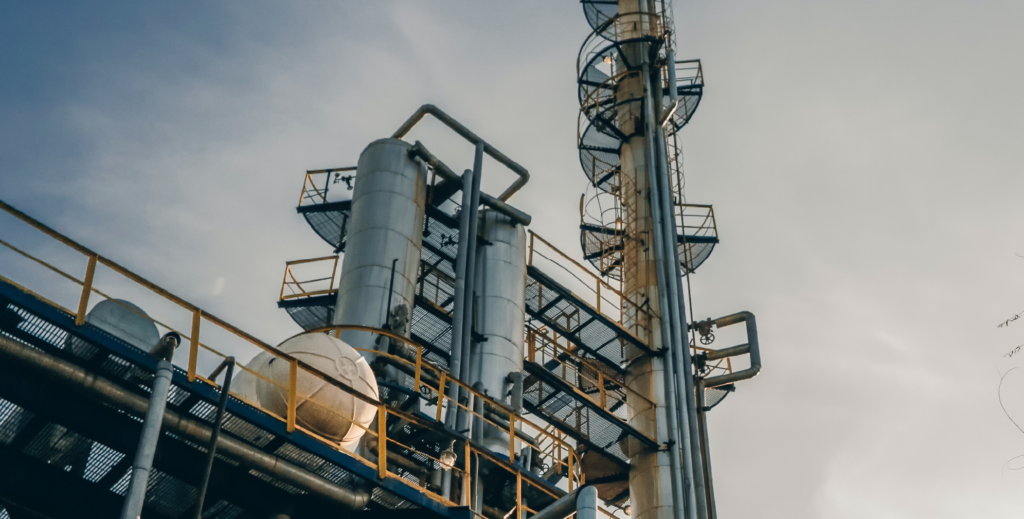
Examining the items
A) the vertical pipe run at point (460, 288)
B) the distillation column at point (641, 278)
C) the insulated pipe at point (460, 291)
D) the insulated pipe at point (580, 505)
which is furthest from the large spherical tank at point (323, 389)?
the distillation column at point (641, 278)

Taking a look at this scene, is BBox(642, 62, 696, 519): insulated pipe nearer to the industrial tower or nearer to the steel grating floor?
the industrial tower

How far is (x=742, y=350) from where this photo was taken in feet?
88.2

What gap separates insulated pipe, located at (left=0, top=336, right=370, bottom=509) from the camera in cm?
973

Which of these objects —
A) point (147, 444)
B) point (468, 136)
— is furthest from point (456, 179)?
point (147, 444)

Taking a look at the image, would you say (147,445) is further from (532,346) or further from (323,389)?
(532,346)

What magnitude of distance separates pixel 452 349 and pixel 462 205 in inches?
143

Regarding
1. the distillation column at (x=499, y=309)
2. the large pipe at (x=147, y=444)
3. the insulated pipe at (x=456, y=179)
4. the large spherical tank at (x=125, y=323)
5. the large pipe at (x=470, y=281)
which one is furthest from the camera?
the insulated pipe at (x=456, y=179)

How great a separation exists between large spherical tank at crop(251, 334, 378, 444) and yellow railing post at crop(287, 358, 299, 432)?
30cm

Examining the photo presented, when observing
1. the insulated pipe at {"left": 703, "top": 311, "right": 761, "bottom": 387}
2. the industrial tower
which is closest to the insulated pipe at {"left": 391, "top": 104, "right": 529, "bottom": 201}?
the industrial tower

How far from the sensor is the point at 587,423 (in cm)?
2378

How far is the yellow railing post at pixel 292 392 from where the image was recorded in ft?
36.0

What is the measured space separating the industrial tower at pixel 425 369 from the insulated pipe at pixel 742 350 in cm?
6

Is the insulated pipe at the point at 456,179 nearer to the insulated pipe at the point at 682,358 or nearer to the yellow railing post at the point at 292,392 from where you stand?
the insulated pipe at the point at 682,358

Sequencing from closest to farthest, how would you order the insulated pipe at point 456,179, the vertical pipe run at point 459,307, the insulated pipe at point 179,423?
the insulated pipe at point 179,423, the vertical pipe run at point 459,307, the insulated pipe at point 456,179
